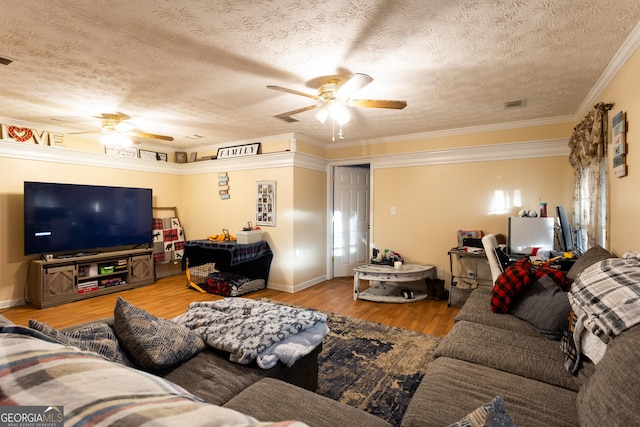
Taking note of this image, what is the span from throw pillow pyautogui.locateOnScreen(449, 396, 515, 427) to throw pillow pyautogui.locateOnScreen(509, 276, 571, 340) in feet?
5.51

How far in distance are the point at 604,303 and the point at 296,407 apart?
54.9 inches

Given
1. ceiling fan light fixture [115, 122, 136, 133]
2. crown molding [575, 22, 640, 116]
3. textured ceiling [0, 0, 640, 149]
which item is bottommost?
ceiling fan light fixture [115, 122, 136, 133]

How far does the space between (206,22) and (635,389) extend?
2.55 meters

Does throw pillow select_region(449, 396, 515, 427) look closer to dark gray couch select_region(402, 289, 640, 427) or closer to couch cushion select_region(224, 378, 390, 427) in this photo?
dark gray couch select_region(402, 289, 640, 427)

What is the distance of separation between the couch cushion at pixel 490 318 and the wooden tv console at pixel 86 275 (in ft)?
15.8

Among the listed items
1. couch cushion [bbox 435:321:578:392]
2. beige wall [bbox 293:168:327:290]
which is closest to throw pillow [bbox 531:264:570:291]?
couch cushion [bbox 435:321:578:392]

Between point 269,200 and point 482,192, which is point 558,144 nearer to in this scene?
point 482,192

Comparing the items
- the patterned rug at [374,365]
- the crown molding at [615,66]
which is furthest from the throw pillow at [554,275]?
the crown molding at [615,66]

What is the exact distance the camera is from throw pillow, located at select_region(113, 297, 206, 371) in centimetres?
150

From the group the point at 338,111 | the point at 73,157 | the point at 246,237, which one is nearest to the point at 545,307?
the point at 338,111

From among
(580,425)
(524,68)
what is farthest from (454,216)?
(580,425)

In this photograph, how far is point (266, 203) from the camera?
5.08 metres

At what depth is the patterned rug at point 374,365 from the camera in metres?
2.09

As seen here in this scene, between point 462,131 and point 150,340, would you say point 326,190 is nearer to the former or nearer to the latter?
point 462,131
